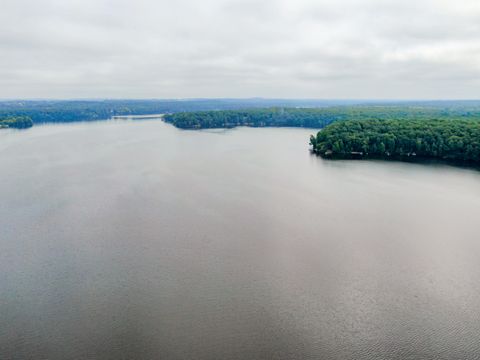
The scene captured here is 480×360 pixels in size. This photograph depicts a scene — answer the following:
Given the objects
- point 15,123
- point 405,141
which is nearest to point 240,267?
point 405,141

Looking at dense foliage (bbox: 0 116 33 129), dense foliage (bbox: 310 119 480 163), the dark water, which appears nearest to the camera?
the dark water

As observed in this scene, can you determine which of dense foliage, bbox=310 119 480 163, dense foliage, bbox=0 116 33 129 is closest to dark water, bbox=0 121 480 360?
dense foliage, bbox=310 119 480 163

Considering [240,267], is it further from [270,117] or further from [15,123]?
[15,123]

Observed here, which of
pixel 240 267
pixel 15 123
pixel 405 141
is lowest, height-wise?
pixel 240 267

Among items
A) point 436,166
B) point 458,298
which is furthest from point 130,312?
point 436,166

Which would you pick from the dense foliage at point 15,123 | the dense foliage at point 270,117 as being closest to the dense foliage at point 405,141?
the dense foliage at point 270,117

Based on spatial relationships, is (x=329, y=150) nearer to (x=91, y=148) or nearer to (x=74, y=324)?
(x=91, y=148)

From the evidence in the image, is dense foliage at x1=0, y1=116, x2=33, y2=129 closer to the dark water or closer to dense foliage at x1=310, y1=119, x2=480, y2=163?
the dark water
